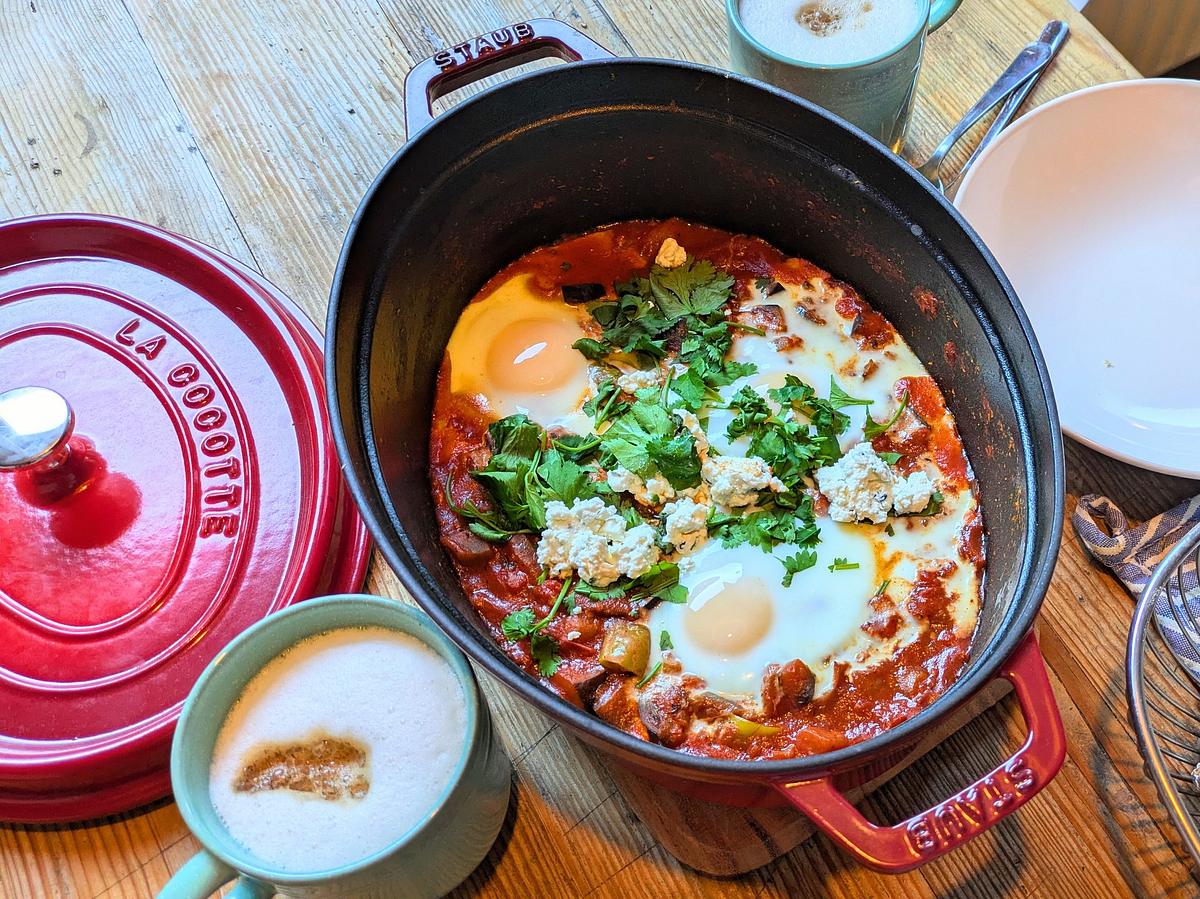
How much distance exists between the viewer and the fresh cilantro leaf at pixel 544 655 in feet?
4.71

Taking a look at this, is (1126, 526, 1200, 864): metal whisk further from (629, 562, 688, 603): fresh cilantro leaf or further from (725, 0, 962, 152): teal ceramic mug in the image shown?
(725, 0, 962, 152): teal ceramic mug

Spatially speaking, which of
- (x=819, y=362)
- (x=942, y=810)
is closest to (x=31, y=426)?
(x=819, y=362)

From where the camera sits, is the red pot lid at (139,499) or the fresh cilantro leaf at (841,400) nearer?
the red pot lid at (139,499)

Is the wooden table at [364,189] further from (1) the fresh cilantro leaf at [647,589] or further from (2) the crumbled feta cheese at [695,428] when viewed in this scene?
(2) the crumbled feta cheese at [695,428]

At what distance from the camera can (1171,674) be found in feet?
4.80

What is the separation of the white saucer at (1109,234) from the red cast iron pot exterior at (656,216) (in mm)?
261

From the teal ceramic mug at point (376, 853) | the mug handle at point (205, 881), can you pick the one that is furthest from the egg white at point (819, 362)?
the mug handle at point (205, 881)

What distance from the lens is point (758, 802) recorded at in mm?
1219

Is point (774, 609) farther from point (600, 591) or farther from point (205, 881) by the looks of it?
point (205, 881)

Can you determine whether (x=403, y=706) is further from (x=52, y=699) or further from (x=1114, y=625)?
(x=1114, y=625)

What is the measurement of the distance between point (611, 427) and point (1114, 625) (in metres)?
0.84

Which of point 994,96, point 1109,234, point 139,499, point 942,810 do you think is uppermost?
point 994,96

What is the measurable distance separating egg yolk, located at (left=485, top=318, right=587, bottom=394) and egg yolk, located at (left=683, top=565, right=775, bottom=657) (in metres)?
0.45

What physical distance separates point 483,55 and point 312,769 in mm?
1052
